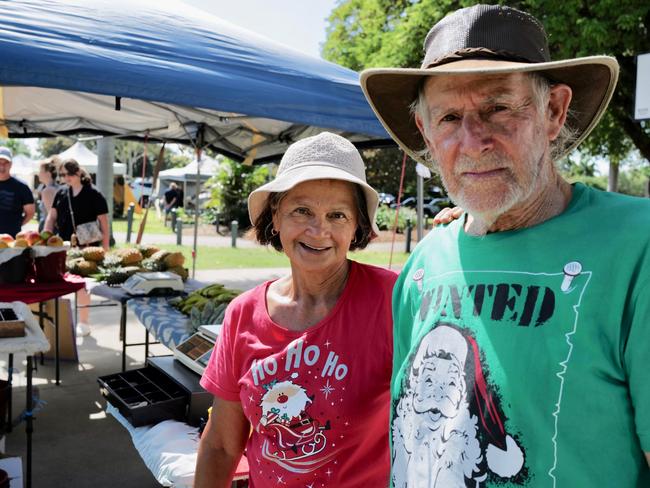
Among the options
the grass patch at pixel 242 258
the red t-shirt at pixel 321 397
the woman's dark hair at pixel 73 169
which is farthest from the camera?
the grass patch at pixel 242 258

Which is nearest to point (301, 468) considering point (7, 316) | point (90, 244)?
point (7, 316)

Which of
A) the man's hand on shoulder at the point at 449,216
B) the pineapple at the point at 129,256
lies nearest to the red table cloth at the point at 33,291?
the pineapple at the point at 129,256

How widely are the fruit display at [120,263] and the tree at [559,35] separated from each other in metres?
8.24

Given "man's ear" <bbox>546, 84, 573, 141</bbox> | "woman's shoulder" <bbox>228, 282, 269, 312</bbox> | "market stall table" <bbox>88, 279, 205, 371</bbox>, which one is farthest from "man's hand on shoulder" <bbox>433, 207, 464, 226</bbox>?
"market stall table" <bbox>88, 279, 205, 371</bbox>

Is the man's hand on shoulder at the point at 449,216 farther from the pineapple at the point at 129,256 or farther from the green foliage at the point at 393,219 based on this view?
the green foliage at the point at 393,219

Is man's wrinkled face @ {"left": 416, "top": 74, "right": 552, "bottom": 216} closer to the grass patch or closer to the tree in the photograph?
the tree

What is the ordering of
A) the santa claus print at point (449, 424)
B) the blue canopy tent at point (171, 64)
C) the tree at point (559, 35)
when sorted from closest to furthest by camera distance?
1. the santa claus print at point (449, 424)
2. the blue canopy tent at point (171, 64)
3. the tree at point (559, 35)

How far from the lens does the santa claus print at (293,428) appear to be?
5.38ft

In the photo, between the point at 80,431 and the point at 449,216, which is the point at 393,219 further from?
the point at 449,216

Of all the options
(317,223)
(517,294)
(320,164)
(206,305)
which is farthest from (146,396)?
(517,294)

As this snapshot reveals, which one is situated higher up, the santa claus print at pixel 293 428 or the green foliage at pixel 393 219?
the santa claus print at pixel 293 428

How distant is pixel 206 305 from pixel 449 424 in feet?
9.23

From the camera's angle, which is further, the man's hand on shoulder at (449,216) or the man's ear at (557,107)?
the man's hand on shoulder at (449,216)

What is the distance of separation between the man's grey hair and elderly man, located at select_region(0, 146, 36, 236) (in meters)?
6.52
